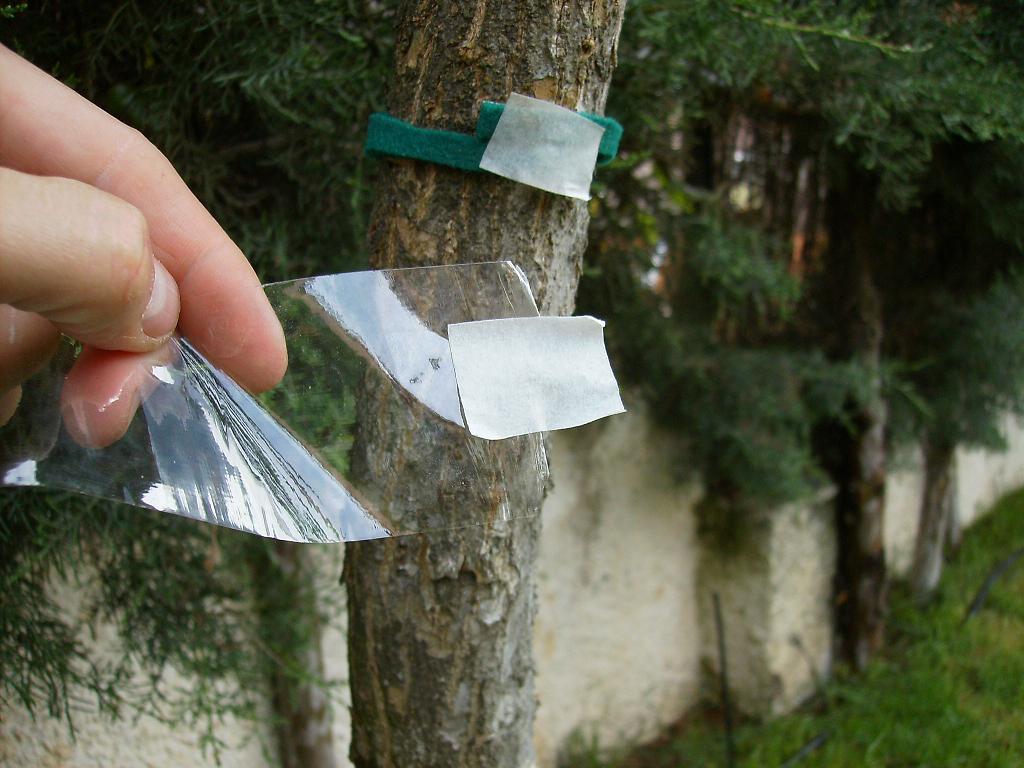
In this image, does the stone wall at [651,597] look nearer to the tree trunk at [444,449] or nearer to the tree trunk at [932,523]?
the tree trunk at [932,523]

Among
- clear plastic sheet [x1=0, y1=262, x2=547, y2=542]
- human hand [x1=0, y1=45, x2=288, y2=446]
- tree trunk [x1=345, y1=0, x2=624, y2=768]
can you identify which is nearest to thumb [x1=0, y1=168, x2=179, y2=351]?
human hand [x1=0, y1=45, x2=288, y2=446]

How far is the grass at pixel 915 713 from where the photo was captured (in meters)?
2.19

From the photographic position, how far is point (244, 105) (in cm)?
134

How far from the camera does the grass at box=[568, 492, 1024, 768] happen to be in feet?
7.18

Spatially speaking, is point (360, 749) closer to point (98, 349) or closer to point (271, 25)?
point (98, 349)

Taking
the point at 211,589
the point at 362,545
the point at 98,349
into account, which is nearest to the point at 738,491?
the point at 211,589

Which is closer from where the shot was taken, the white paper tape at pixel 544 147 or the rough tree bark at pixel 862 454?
the white paper tape at pixel 544 147

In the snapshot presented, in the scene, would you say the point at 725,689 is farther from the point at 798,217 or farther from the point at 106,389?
the point at 106,389

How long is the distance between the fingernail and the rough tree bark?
208 cm

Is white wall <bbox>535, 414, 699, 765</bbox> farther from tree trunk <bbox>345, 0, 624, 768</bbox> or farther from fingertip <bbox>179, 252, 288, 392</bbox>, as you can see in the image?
fingertip <bbox>179, 252, 288, 392</bbox>

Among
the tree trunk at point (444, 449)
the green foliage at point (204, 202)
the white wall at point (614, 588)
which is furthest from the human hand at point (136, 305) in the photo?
the white wall at point (614, 588)

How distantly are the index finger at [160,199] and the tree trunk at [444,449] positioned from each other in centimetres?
14

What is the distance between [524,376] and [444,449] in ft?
0.35

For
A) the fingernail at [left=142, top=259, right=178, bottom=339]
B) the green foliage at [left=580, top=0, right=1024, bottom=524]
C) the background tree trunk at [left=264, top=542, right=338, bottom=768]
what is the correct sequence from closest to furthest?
the fingernail at [left=142, top=259, right=178, bottom=339], the green foliage at [left=580, top=0, right=1024, bottom=524], the background tree trunk at [left=264, top=542, right=338, bottom=768]
